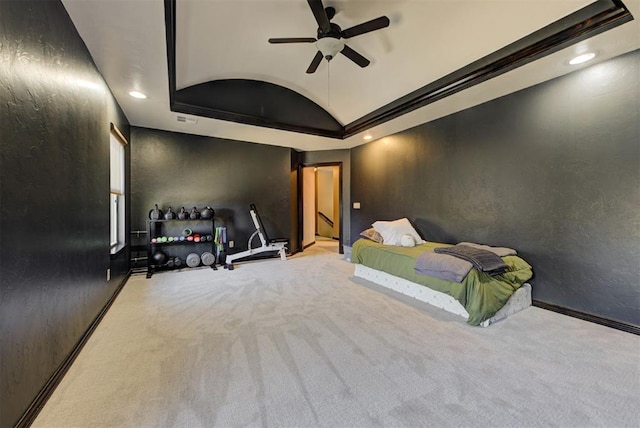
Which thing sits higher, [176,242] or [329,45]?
[329,45]

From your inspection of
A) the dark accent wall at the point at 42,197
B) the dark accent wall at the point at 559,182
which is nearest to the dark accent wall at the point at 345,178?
the dark accent wall at the point at 559,182

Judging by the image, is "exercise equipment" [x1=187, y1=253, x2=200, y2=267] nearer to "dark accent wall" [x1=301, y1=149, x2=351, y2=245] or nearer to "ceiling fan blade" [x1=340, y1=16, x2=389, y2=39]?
"dark accent wall" [x1=301, y1=149, x2=351, y2=245]

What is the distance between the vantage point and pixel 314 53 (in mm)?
3525

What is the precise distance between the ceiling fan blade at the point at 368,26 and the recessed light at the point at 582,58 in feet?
6.18

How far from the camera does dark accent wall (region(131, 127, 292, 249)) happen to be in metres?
4.59

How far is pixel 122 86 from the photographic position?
3.11 meters

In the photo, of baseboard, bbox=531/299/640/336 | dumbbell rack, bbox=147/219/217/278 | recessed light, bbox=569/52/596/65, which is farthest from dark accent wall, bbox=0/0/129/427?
baseboard, bbox=531/299/640/336

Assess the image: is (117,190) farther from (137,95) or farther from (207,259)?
(207,259)

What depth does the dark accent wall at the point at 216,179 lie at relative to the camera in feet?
15.0

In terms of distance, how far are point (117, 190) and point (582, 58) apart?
575cm

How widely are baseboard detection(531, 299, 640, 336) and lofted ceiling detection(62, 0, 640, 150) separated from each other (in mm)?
2516

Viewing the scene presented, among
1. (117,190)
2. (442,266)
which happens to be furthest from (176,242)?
(442,266)

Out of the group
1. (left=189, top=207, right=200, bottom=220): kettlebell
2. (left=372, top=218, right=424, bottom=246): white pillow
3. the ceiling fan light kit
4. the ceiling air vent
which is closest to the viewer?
the ceiling fan light kit

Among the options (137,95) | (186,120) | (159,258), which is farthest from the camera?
(159,258)
